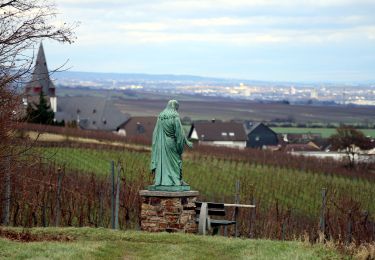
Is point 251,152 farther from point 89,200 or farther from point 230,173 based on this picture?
point 89,200

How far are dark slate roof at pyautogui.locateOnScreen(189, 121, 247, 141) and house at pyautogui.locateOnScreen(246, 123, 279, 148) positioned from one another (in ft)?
3.65

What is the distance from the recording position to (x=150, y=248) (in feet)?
53.2

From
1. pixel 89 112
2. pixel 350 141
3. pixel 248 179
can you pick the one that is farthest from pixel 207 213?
pixel 89 112

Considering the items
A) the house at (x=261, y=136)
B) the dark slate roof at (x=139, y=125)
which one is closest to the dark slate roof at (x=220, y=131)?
the house at (x=261, y=136)

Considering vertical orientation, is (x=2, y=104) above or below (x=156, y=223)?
above

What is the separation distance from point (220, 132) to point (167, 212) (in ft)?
358

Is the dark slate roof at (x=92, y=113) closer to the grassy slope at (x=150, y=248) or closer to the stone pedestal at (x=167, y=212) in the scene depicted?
the stone pedestal at (x=167, y=212)

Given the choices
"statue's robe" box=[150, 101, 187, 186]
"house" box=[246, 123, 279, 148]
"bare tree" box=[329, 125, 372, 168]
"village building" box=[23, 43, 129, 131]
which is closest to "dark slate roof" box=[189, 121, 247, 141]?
"house" box=[246, 123, 279, 148]

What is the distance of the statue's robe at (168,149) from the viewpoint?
1948cm

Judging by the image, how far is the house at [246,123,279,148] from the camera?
122 m

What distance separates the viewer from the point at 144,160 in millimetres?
50250

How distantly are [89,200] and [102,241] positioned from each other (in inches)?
360

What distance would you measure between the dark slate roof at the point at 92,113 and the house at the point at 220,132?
16.9m

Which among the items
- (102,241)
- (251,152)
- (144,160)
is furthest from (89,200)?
(251,152)
